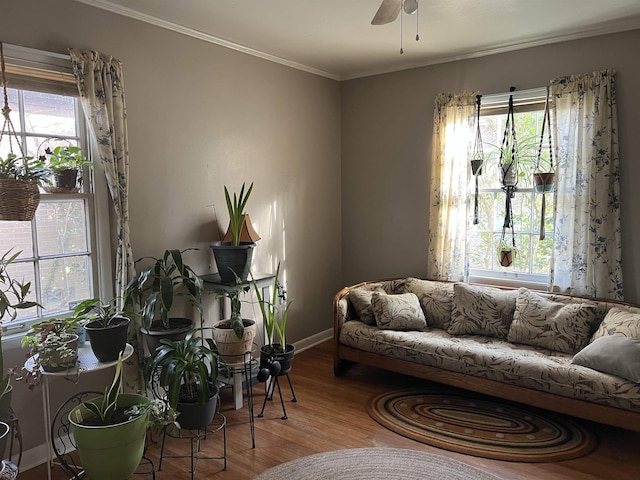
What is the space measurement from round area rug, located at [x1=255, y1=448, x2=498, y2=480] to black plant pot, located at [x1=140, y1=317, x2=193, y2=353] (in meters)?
0.95

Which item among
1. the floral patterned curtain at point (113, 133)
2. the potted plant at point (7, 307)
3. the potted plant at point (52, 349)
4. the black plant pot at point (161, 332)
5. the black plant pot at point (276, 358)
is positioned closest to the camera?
the potted plant at point (7, 307)

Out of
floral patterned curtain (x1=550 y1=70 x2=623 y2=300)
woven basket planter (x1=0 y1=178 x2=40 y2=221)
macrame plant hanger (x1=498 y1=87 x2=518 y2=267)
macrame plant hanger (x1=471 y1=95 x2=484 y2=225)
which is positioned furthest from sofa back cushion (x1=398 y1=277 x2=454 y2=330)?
woven basket planter (x1=0 y1=178 x2=40 y2=221)

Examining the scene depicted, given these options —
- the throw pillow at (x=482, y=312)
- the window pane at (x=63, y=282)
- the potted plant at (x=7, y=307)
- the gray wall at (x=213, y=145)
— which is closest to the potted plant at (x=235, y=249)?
the gray wall at (x=213, y=145)

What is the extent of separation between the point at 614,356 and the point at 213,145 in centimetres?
296

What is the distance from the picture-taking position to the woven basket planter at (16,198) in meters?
2.22

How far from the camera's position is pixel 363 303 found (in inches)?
155

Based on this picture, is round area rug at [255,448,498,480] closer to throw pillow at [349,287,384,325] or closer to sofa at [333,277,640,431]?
sofa at [333,277,640,431]

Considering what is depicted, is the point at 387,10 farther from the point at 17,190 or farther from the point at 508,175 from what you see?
the point at 508,175

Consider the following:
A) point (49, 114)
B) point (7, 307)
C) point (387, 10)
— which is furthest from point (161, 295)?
point (387, 10)

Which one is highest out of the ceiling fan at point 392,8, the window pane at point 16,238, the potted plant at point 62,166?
the ceiling fan at point 392,8

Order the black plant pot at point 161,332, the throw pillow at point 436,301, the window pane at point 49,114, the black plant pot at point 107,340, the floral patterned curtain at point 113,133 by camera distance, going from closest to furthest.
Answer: the black plant pot at point 107,340
the window pane at point 49,114
the floral patterned curtain at point 113,133
the black plant pot at point 161,332
the throw pillow at point 436,301

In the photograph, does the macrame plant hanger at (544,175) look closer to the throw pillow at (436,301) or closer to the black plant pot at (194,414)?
the throw pillow at (436,301)

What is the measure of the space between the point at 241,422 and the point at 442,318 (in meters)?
1.75

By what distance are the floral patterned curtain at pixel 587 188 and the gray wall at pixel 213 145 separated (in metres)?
2.08
